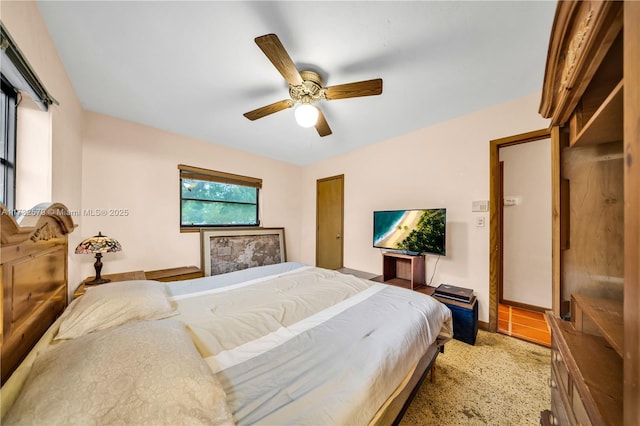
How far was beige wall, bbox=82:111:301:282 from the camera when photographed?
94.9 inches

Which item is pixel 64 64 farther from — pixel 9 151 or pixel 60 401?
pixel 60 401

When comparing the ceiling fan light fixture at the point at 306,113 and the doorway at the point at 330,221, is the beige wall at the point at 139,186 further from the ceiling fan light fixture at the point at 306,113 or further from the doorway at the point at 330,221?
Result: the ceiling fan light fixture at the point at 306,113

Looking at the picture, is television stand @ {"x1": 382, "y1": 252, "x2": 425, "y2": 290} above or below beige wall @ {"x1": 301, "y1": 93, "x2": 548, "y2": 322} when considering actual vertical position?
below

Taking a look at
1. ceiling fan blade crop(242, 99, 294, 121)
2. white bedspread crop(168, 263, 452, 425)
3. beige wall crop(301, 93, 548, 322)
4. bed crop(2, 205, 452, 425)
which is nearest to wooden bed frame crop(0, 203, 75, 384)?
bed crop(2, 205, 452, 425)

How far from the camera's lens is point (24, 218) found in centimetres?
85

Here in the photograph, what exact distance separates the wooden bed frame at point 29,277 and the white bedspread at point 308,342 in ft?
1.87

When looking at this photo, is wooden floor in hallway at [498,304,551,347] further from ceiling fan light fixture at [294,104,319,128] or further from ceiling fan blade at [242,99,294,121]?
ceiling fan blade at [242,99,294,121]

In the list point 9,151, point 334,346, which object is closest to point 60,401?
point 334,346

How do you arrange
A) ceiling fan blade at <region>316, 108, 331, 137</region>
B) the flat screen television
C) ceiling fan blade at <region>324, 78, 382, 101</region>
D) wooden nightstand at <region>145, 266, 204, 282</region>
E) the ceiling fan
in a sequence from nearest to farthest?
the ceiling fan
ceiling fan blade at <region>324, 78, 382, 101</region>
ceiling fan blade at <region>316, 108, 331, 137</region>
the flat screen television
wooden nightstand at <region>145, 266, 204, 282</region>

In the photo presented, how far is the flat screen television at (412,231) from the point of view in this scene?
240cm

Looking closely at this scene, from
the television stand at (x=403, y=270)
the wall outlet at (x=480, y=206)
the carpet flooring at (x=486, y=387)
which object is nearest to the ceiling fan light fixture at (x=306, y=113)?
the television stand at (x=403, y=270)

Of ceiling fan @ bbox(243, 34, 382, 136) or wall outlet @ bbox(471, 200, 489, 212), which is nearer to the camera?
ceiling fan @ bbox(243, 34, 382, 136)

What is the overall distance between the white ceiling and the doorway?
1656mm

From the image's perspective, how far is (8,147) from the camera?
124 cm
